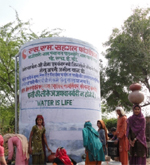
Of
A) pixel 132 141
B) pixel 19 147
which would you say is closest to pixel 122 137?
pixel 132 141

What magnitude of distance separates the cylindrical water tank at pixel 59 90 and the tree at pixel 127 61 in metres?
9.27

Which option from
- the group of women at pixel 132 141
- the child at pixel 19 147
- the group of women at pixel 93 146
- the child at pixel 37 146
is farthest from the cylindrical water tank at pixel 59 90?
the group of women at pixel 132 141

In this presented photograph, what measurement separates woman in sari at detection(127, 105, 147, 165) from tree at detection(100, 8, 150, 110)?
35.6ft

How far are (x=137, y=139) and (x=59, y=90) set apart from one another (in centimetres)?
264

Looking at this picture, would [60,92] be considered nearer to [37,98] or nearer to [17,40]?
[37,98]

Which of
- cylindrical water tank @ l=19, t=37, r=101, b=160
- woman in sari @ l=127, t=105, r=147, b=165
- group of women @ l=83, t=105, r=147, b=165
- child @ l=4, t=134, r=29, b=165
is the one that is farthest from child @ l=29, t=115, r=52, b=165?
woman in sari @ l=127, t=105, r=147, b=165

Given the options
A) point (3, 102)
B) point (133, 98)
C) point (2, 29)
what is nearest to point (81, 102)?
point (133, 98)

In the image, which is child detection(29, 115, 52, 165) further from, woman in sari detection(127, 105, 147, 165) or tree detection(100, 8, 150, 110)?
tree detection(100, 8, 150, 110)

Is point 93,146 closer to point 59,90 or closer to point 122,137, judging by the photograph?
point 122,137

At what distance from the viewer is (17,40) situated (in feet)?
44.2

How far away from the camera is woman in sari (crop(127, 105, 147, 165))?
17.2ft

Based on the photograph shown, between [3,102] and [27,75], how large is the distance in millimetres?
6682

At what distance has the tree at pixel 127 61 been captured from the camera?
15945 millimetres

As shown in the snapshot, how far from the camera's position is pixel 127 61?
1611cm
